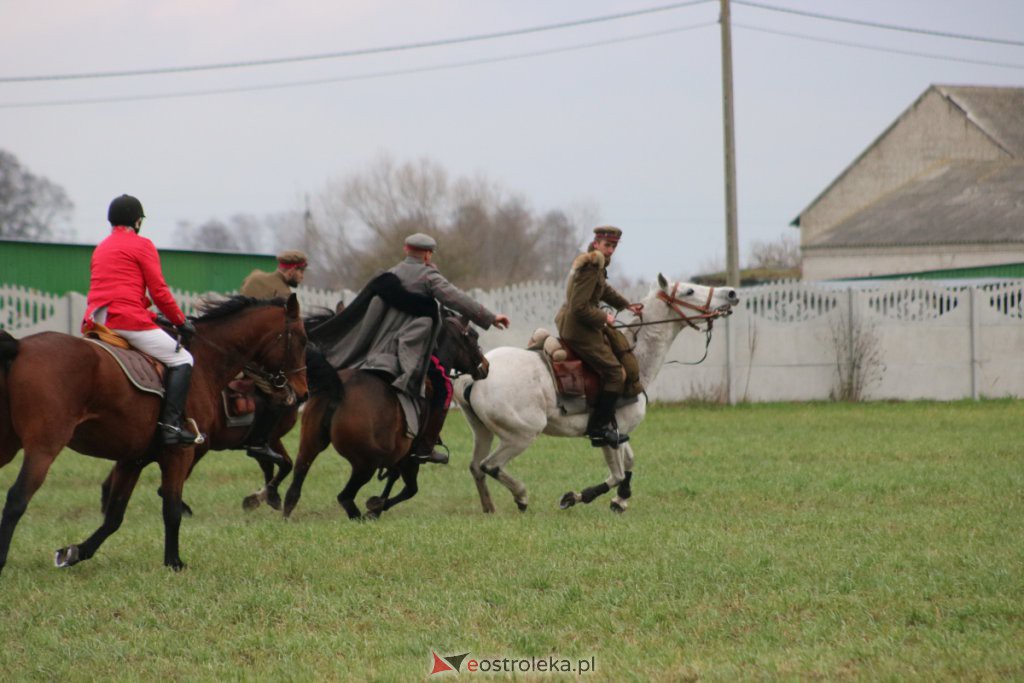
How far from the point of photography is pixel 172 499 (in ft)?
29.7

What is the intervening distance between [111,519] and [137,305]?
1.50 meters

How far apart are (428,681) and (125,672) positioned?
4.88ft

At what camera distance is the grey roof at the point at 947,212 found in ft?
144

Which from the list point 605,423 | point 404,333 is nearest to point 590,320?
point 605,423

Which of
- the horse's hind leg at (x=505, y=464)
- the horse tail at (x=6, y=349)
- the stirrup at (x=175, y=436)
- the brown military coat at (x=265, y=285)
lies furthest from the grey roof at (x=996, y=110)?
the horse tail at (x=6, y=349)

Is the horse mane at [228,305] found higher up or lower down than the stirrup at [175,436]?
higher up

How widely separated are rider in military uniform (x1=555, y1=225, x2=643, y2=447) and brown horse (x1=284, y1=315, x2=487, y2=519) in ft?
3.87

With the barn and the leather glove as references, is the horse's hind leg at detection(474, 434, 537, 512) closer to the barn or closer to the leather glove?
the leather glove

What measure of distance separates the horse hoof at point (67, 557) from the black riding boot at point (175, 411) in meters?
0.96

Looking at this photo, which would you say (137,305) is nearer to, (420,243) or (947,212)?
Result: (420,243)

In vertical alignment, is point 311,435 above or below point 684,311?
below

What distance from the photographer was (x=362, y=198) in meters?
62.0

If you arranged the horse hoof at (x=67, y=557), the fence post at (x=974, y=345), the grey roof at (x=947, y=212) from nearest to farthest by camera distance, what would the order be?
the horse hoof at (x=67, y=557)
the fence post at (x=974, y=345)
the grey roof at (x=947, y=212)

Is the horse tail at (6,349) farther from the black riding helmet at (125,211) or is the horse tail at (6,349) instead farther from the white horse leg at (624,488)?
the white horse leg at (624,488)
